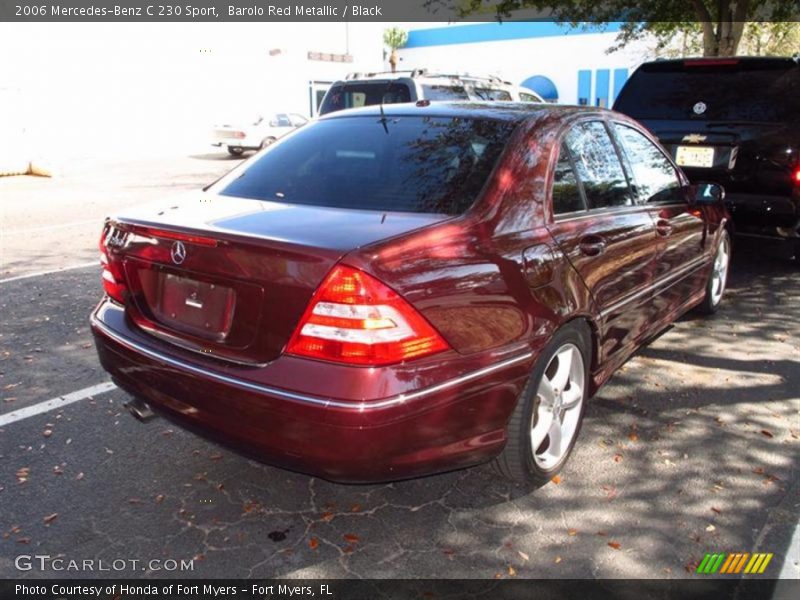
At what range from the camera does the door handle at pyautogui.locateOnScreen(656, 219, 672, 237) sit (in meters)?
4.03

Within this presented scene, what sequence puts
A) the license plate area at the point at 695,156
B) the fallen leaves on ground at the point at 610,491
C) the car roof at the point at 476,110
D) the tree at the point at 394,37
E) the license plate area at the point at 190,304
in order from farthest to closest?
the tree at the point at 394,37 → the license plate area at the point at 695,156 → the car roof at the point at 476,110 → the fallen leaves on ground at the point at 610,491 → the license plate area at the point at 190,304

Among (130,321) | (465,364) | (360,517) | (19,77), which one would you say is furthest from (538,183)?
(19,77)

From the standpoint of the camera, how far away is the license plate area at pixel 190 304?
102 inches

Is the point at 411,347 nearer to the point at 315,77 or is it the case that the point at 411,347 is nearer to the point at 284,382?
the point at 284,382

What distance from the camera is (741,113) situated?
21.2 ft

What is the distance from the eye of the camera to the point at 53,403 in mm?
4074

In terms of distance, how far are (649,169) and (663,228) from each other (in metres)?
0.40

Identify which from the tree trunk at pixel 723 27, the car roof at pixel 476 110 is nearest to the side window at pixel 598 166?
the car roof at pixel 476 110

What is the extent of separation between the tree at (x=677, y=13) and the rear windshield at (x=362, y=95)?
4280 mm

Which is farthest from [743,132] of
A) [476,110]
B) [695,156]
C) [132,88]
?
[132,88]

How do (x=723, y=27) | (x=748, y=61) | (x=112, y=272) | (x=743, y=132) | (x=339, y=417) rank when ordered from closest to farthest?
(x=339, y=417), (x=112, y=272), (x=743, y=132), (x=748, y=61), (x=723, y=27)

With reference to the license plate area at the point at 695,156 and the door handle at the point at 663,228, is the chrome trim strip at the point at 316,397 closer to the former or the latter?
the door handle at the point at 663,228

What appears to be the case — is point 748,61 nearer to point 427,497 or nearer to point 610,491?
point 610,491

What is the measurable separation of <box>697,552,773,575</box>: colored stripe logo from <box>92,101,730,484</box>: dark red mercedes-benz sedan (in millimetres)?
745
